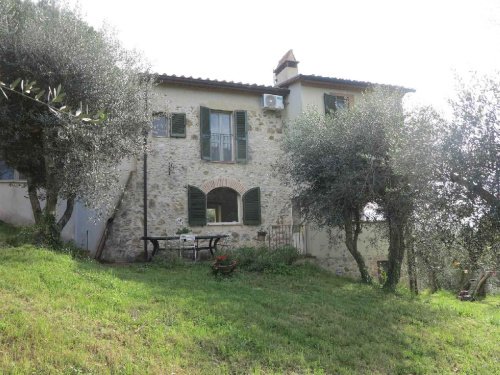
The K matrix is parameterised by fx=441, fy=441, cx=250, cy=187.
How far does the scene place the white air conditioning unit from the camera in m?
14.1

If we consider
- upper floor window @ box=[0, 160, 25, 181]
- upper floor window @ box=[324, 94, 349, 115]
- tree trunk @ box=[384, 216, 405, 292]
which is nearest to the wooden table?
tree trunk @ box=[384, 216, 405, 292]

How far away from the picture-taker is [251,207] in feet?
44.7

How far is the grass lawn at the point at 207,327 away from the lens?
493 cm

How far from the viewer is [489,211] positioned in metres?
7.02

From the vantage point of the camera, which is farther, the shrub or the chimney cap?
the chimney cap

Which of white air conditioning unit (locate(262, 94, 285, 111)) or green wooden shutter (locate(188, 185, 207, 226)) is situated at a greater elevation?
white air conditioning unit (locate(262, 94, 285, 111))

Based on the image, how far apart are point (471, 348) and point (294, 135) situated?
249 inches

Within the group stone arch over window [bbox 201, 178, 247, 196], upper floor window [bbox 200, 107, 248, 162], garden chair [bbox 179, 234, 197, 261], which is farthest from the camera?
upper floor window [bbox 200, 107, 248, 162]

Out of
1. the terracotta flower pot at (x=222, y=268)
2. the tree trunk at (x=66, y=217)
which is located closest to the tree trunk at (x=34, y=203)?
the tree trunk at (x=66, y=217)

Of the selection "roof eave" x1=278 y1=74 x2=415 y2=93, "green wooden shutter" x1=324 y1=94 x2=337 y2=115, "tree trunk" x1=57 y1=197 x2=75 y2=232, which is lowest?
"tree trunk" x1=57 y1=197 x2=75 y2=232

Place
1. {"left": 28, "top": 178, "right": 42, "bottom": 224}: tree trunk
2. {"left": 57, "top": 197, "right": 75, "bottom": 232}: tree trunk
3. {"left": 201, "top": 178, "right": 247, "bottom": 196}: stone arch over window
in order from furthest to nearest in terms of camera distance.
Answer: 1. {"left": 201, "top": 178, "right": 247, "bottom": 196}: stone arch over window
2. {"left": 28, "top": 178, "right": 42, "bottom": 224}: tree trunk
3. {"left": 57, "top": 197, "right": 75, "bottom": 232}: tree trunk

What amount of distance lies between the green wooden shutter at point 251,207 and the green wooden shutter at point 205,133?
171 cm

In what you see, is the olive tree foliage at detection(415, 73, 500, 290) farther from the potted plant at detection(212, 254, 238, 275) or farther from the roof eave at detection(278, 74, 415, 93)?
the roof eave at detection(278, 74, 415, 93)

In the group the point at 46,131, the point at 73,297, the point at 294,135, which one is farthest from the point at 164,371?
the point at 294,135
